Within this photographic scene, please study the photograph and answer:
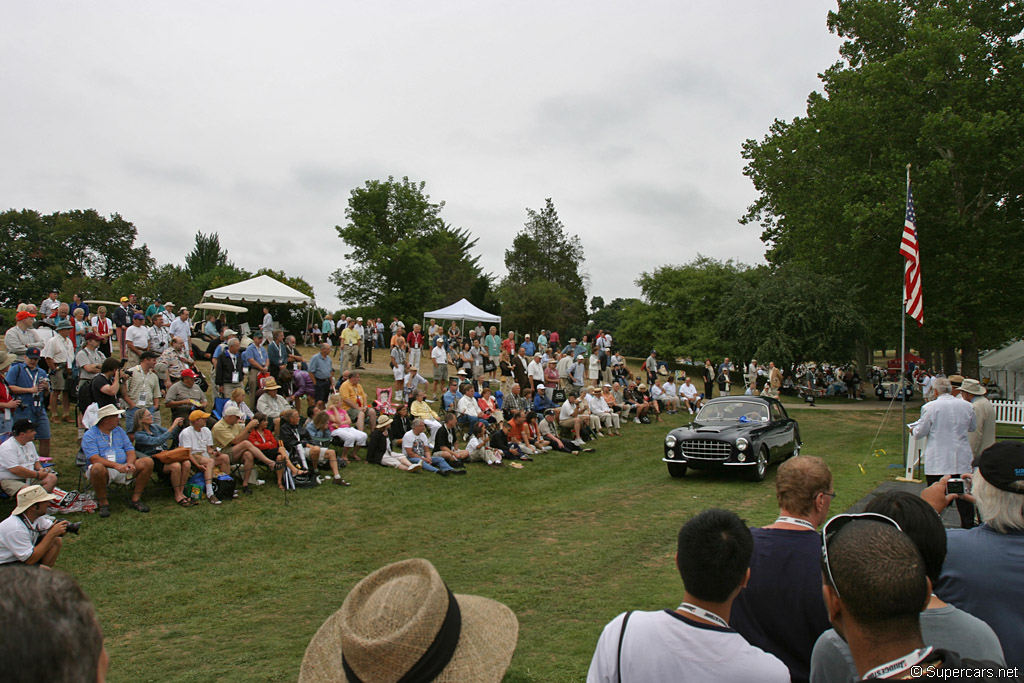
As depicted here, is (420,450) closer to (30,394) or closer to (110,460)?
(110,460)

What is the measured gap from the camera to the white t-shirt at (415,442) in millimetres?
14297

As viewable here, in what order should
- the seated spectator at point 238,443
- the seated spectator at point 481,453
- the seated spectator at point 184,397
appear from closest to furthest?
the seated spectator at point 238,443 → the seated spectator at point 184,397 → the seated spectator at point 481,453

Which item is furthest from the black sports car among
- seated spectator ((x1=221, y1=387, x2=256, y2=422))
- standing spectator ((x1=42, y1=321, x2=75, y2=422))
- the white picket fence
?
standing spectator ((x1=42, y1=321, x2=75, y2=422))

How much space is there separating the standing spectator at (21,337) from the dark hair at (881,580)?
14.4 meters

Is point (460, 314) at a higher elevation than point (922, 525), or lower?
higher

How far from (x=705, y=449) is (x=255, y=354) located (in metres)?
10.3

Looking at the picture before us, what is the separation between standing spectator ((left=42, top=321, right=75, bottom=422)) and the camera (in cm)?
1355

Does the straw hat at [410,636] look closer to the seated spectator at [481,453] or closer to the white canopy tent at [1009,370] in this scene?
the seated spectator at [481,453]

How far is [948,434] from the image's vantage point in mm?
8805

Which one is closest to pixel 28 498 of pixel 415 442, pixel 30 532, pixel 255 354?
pixel 30 532

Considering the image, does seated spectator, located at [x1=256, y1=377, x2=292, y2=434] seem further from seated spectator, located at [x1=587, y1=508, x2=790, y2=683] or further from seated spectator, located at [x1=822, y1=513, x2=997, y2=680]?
seated spectator, located at [x1=822, y1=513, x2=997, y2=680]

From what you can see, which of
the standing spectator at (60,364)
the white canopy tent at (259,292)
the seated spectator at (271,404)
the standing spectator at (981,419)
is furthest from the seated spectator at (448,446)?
the white canopy tent at (259,292)

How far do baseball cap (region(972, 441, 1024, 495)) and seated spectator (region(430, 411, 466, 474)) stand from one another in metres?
11.8

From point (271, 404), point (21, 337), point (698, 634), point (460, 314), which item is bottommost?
point (271, 404)
